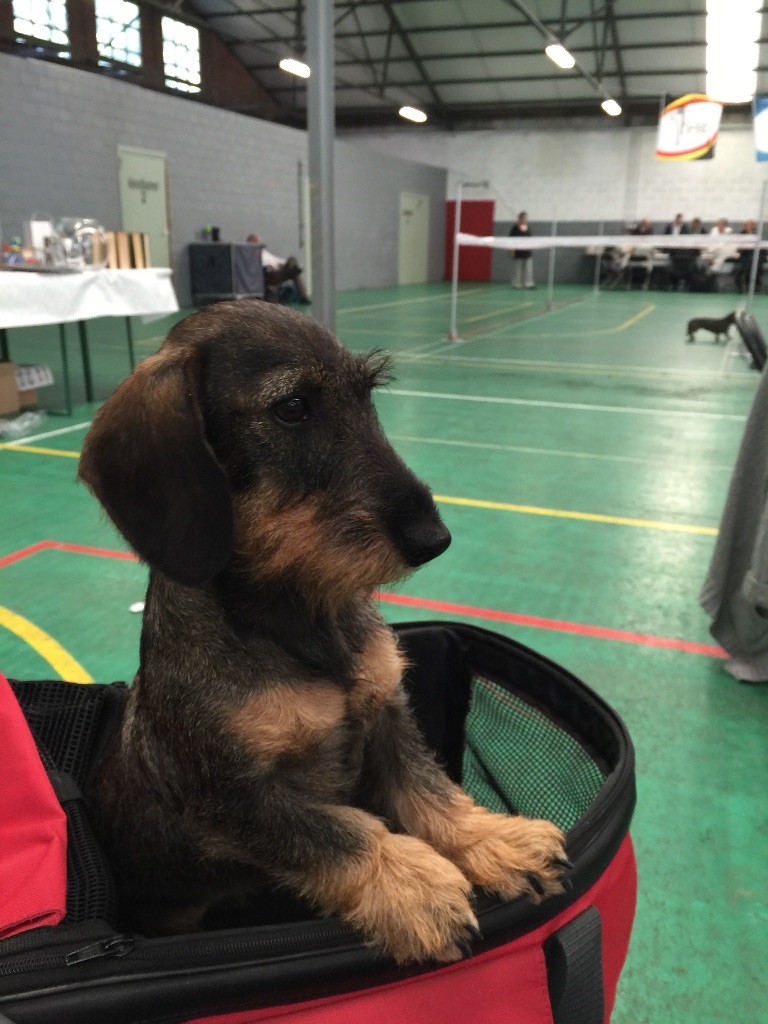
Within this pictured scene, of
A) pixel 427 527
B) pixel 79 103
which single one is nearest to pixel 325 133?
pixel 427 527

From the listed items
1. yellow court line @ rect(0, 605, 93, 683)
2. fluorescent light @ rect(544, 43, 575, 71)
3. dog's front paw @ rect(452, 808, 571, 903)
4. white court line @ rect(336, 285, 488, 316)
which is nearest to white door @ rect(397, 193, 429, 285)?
white court line @ rect(336, 285, 488, 316)

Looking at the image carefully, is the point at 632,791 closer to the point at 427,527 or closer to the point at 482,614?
the point at 427,527

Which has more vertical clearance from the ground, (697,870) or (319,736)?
(319,736)

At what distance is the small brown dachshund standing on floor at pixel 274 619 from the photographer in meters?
1.21

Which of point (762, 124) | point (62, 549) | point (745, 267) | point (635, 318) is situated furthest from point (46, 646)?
point (745, 267)

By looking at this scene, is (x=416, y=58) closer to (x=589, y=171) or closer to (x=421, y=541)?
(x=589, y=171)

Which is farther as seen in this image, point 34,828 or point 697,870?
point 697,870

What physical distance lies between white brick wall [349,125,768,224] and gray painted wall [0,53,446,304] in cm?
402

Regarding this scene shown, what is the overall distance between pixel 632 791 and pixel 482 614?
215 centimetres

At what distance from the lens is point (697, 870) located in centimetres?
208

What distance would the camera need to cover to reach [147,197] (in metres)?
16.4

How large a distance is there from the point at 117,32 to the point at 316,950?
→ 23.8 meters

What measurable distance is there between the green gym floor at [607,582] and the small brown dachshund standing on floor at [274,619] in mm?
848

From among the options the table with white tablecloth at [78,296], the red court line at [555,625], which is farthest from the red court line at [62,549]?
the table with white tablecloth at [78,296]
